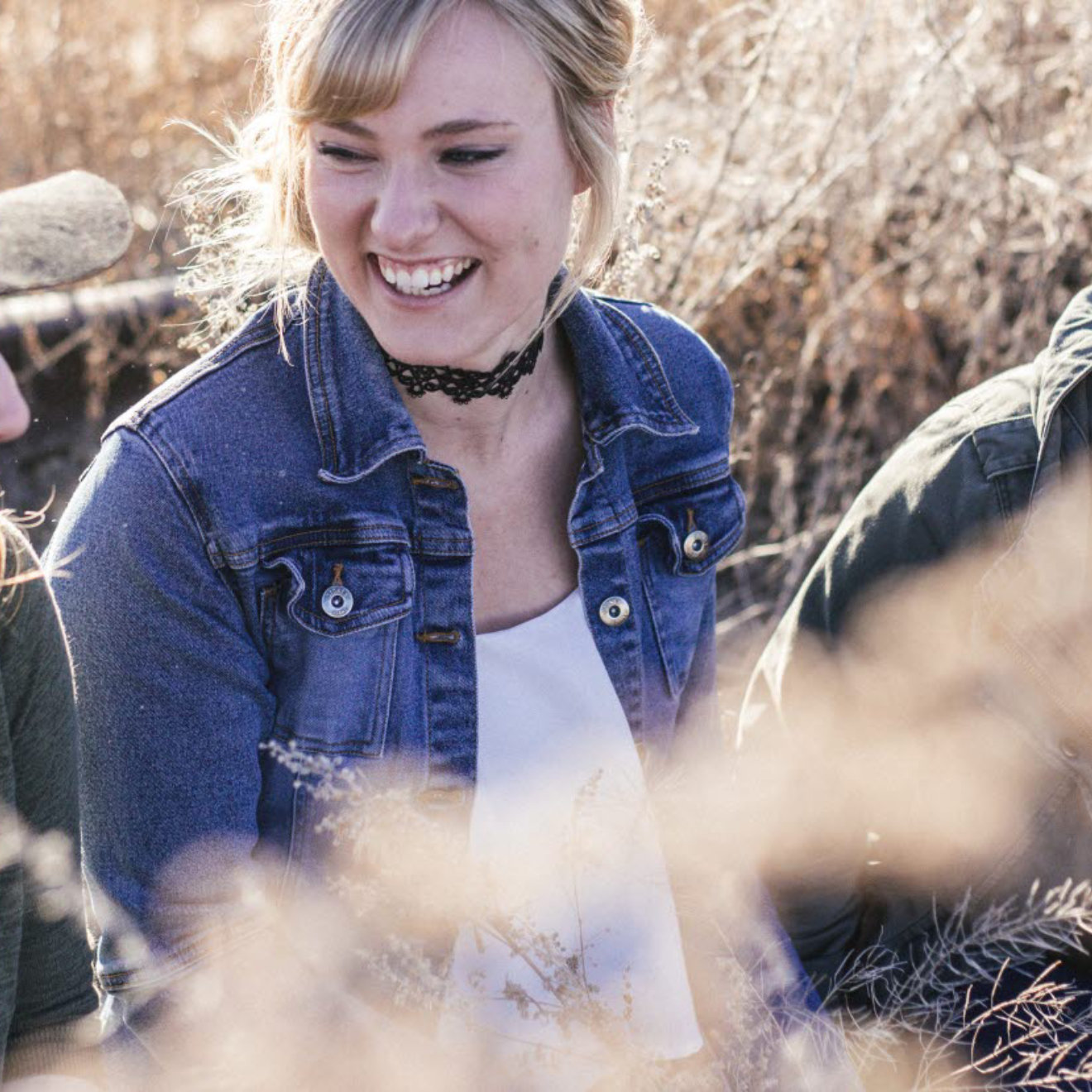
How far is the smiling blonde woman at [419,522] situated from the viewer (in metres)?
1.50

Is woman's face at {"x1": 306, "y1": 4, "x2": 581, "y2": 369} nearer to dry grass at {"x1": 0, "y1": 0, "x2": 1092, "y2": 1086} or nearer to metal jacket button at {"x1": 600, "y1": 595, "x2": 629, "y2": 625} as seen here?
metal jacket button at {"x1": 600, "y1": 595, "x2": 629, "y2": 625}

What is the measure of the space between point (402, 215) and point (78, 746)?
2.24 ft

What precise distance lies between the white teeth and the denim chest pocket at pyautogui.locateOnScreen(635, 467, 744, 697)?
1.58ft

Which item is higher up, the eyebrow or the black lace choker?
the eyebrow

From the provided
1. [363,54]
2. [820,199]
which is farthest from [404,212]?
[820,199]

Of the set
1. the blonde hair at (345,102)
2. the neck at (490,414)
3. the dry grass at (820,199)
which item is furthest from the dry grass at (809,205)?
the blonde hair at (345,102)

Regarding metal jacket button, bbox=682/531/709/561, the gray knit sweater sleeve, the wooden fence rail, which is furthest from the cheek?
the wooden fence rail

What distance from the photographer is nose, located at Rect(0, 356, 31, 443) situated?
42.9 inches

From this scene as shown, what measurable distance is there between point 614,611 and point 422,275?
0.54 m

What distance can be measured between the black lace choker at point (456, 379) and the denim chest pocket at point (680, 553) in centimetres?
29

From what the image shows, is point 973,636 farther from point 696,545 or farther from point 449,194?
point 449,194

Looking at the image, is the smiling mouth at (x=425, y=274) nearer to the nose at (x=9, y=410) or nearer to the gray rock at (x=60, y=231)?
the gray rock at (x=60, y=231)

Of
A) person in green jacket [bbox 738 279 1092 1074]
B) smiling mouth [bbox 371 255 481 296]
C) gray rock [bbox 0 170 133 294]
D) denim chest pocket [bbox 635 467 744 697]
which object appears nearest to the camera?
gray rock [bbox 0 170 133 294]

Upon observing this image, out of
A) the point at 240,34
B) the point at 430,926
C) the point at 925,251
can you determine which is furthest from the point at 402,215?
the point at 240,34
